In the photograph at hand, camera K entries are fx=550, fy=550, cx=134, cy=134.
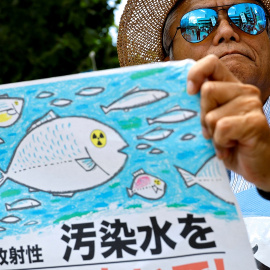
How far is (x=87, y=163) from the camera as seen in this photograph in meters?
1.32

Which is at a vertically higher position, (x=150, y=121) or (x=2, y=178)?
(x=150, y=121)

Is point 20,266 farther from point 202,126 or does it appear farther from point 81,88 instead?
point 202,126

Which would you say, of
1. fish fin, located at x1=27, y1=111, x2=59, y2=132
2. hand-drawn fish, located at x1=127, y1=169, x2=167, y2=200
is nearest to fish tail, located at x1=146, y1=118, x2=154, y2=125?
hand-drawn fish, located at x1=127, y1=169, x2=167, y2=200

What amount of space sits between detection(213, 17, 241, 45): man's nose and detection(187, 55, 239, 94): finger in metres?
0.80

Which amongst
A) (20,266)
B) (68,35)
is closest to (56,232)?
(20,266)

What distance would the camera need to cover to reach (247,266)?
1.23m

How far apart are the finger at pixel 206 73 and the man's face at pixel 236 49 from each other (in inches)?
29.5

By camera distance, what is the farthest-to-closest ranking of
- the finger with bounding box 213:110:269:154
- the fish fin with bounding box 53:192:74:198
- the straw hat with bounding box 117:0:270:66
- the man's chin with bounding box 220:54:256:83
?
the straw hat with bounding box 117:0:270:66 → the man's chin with bounding box 220:54:256:83 → the fish fin with bounding box 53:192:74:198 → the finger with bounding box 213:110:269:154

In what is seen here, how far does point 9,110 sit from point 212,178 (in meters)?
0.53

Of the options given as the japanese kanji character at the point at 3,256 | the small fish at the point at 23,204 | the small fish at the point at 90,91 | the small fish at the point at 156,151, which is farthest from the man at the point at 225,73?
the japanese kanji character at the point at 3,256

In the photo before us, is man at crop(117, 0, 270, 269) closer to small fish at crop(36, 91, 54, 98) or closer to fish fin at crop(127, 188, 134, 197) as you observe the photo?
fish fin at crop(127, 188, 134, 197)

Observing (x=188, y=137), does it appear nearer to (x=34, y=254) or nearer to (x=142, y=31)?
(x=34, y=254)

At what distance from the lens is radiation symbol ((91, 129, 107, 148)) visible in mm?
1306

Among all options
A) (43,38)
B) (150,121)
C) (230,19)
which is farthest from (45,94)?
(43,38)
